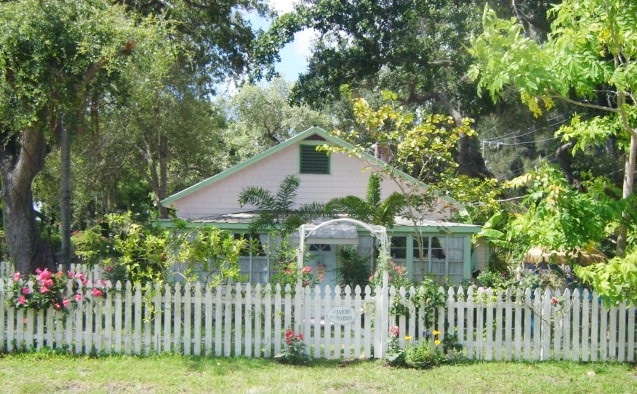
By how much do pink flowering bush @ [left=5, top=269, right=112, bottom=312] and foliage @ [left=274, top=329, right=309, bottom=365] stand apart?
113 inches

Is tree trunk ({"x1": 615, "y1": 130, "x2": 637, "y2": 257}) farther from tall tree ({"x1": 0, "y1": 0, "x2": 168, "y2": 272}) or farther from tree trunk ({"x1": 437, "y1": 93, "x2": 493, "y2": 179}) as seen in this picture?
tree trunk ({"x1": 437, "y1": 93, "x2": 493, "y2": 179})

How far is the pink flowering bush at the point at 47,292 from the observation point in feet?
34.3

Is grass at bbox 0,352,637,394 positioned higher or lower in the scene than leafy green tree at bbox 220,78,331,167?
lower

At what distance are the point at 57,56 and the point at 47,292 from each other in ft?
13.0

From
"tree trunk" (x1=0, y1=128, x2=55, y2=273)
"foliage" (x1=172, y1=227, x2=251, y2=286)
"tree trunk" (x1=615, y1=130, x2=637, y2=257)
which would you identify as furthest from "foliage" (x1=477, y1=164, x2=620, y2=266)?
"tree trunk" (x1=0, y1=128, x2=55, y2=273)

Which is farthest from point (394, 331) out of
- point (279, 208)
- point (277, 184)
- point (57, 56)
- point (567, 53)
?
point (277, 184)

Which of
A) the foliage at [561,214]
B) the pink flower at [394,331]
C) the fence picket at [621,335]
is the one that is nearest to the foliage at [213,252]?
the pink flower at [394,331]

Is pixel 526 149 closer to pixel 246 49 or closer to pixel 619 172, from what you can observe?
pixel 619 172

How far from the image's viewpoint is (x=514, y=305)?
10.7 metres

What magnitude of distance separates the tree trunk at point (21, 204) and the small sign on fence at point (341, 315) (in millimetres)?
6786

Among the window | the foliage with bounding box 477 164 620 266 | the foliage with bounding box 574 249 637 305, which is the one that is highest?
the window

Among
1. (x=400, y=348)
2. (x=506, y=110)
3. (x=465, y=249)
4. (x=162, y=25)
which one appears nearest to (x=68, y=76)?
(x=162, y=25)

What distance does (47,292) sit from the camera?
10477mm

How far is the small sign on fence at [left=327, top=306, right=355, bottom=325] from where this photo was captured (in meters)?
10.6
